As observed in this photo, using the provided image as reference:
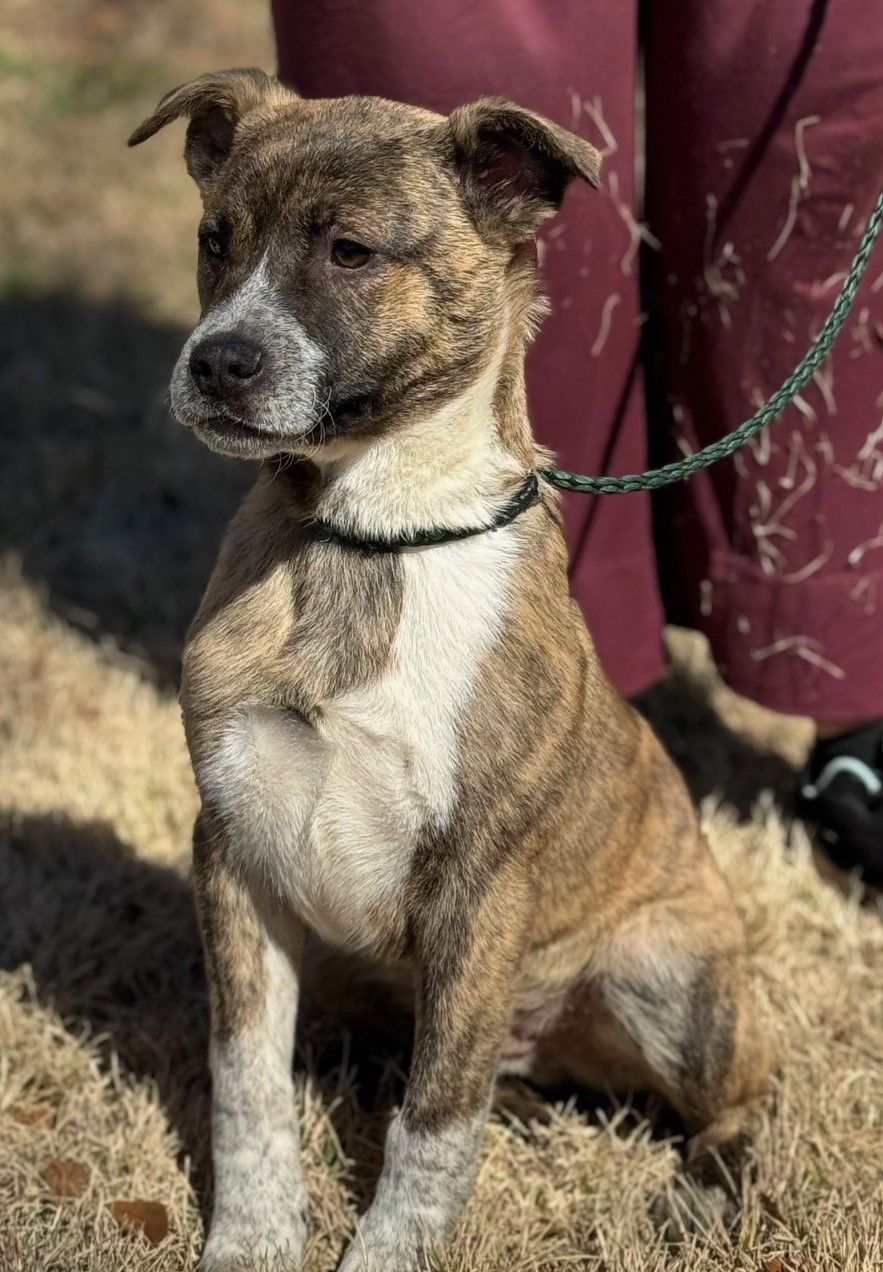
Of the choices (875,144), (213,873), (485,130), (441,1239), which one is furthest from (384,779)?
(875,144)

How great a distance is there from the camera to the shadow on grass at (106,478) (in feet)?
16.2

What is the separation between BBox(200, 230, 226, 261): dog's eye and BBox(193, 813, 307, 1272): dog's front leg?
887 millimetres

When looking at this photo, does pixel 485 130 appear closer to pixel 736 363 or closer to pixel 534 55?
pixel 534 55

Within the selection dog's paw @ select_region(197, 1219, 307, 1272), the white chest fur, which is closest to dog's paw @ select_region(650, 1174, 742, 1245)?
dog's paw @ select_region(197, 1219, 307, 1272)

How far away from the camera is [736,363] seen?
3330 millimetres

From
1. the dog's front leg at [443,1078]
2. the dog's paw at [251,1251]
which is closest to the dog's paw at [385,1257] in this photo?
the dog's front leg at [443,1078]

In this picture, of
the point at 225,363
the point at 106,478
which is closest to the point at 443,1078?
the point at 225,363

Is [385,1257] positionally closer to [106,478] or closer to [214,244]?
[214,244]

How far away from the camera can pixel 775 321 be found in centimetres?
326

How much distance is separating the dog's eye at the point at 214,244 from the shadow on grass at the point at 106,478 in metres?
2.24

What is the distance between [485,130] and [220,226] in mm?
422

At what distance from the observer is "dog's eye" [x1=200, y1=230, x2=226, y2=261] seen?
7.73 feet

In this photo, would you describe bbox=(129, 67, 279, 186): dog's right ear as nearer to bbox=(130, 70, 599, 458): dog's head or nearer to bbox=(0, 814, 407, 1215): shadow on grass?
bbox=(130, 70, 599, 458): dog's head

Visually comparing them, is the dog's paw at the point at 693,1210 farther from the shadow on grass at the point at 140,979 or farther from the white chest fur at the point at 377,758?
the white chest fur at the point at 377,758
